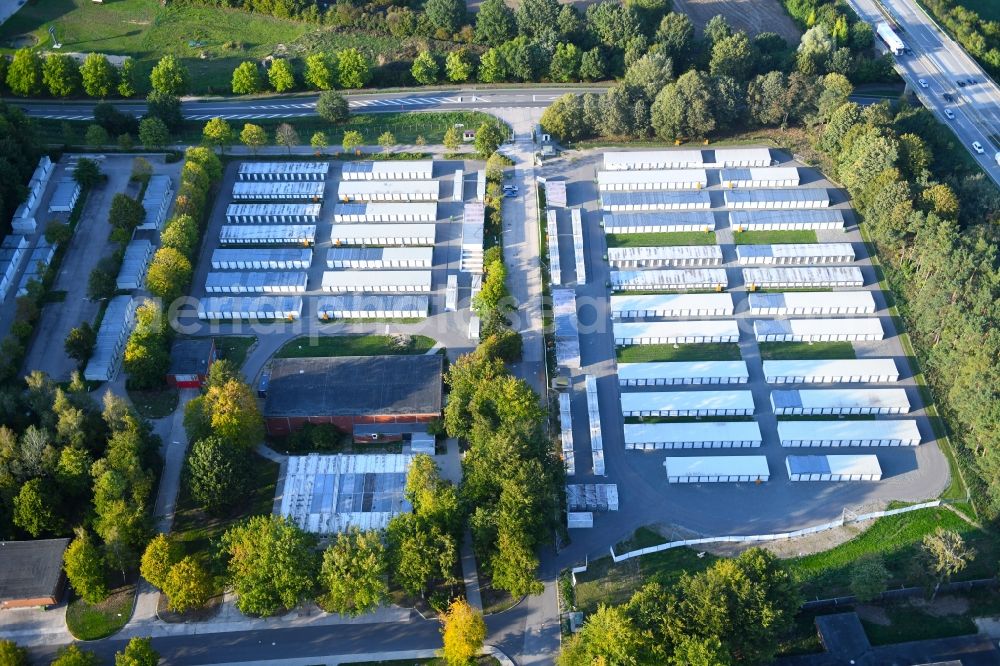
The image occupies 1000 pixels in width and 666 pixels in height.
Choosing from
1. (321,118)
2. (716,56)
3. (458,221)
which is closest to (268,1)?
(321,118)

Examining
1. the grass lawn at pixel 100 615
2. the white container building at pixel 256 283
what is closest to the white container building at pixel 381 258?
the white container building at pixel 256 283

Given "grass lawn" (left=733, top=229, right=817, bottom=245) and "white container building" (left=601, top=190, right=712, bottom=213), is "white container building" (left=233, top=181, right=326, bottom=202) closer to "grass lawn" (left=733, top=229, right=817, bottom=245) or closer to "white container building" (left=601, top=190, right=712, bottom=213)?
"white container building" (left=601, top=190, right=712, bottom=213)

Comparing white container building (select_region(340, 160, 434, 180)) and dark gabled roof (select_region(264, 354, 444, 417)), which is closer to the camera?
dark gabled roof (select_region(264, 354, 444, 417))

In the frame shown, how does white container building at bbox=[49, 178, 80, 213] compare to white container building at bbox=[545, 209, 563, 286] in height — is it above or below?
above

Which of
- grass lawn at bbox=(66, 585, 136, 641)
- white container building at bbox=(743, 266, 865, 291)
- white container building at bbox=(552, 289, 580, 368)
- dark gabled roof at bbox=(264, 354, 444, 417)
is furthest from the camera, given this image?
white container building at bbox=(743, 266, 865, 291)

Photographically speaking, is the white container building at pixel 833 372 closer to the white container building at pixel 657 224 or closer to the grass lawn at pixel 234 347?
the white container building at pixel 657 224

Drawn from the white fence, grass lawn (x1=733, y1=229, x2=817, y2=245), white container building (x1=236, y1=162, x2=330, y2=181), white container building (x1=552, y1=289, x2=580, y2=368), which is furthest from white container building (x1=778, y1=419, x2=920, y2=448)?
white container building (x1=236, y1=162, x2=330, y2=181)

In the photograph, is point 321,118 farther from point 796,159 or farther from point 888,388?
point 888,388
